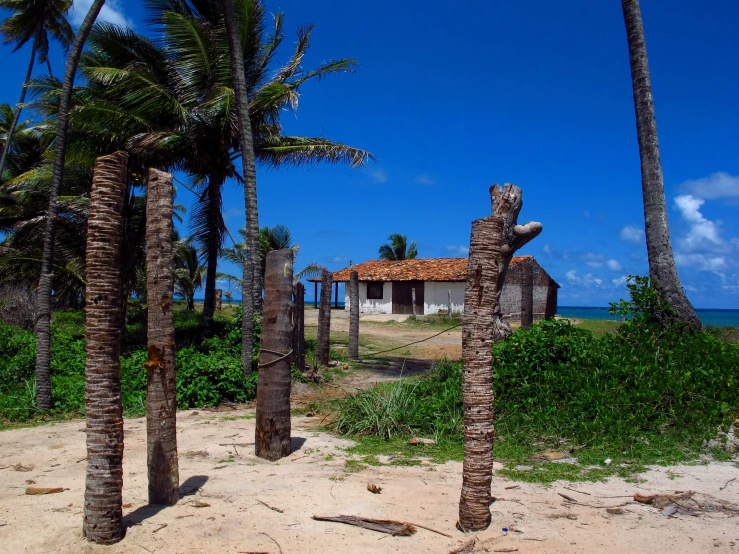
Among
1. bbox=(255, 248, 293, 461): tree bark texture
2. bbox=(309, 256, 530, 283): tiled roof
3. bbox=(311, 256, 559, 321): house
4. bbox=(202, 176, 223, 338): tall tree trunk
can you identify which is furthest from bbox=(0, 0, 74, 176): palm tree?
bbox=(311, 256, 559, 321): house

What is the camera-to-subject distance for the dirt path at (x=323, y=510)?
434 cm

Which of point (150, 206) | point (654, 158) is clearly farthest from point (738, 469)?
point (150, 206)

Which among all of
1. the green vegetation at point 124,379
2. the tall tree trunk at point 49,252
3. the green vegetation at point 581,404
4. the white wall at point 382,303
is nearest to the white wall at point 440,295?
the white wall at point 382,303

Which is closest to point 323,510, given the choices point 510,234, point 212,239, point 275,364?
point 275,364

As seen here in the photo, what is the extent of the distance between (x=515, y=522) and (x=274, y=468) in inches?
104

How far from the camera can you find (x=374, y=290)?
118ft

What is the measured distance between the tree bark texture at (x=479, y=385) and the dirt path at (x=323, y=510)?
0.26m

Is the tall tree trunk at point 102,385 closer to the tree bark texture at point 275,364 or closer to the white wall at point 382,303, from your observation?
the tree bark texture at point 275,364

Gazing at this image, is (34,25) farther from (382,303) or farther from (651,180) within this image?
(382,303)

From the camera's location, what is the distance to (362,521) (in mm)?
4707

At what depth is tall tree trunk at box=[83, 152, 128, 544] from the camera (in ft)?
14.1

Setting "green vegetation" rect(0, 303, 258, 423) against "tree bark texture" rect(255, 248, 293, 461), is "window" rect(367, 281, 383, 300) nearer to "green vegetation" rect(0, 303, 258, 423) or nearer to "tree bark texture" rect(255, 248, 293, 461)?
"green vegetation" rect(0, 303, 258, 423)

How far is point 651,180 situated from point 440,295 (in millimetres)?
23663

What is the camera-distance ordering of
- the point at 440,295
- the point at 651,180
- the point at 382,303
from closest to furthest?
the point at 651,180, the point at 440,295, the point at 382,303
